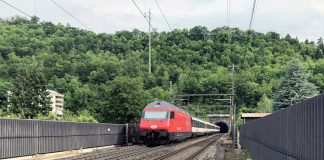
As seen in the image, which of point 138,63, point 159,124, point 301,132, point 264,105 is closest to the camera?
point 301,132

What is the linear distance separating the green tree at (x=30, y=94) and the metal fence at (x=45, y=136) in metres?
61.5

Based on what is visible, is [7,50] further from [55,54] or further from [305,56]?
[305,56]

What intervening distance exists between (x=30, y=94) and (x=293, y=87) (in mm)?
58767

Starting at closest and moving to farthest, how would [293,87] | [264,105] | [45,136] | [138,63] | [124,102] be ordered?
1. [45,136]
2. [293,87]
3. [124,102]
4. [264,105]
5. [138,63]

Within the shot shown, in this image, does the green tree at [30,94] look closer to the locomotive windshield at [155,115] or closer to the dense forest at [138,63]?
the dense forest at [138,63]

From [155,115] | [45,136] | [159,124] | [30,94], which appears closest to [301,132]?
[45,136]

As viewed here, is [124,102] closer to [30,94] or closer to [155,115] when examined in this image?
[155,115]

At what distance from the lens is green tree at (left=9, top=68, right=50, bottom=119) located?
91.4 metres

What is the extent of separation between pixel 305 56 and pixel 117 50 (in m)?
34.9

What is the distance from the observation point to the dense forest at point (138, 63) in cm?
6194

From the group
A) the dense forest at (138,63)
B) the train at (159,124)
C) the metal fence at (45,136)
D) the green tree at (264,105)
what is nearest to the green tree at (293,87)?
the dense forest at (138,63)

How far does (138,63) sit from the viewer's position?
83.4 metres

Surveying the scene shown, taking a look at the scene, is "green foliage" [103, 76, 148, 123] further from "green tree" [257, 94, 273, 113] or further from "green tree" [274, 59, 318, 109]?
"green tree" [257, 94, 273, 113]

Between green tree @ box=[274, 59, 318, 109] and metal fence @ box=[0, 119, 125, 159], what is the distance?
93.6 ft
